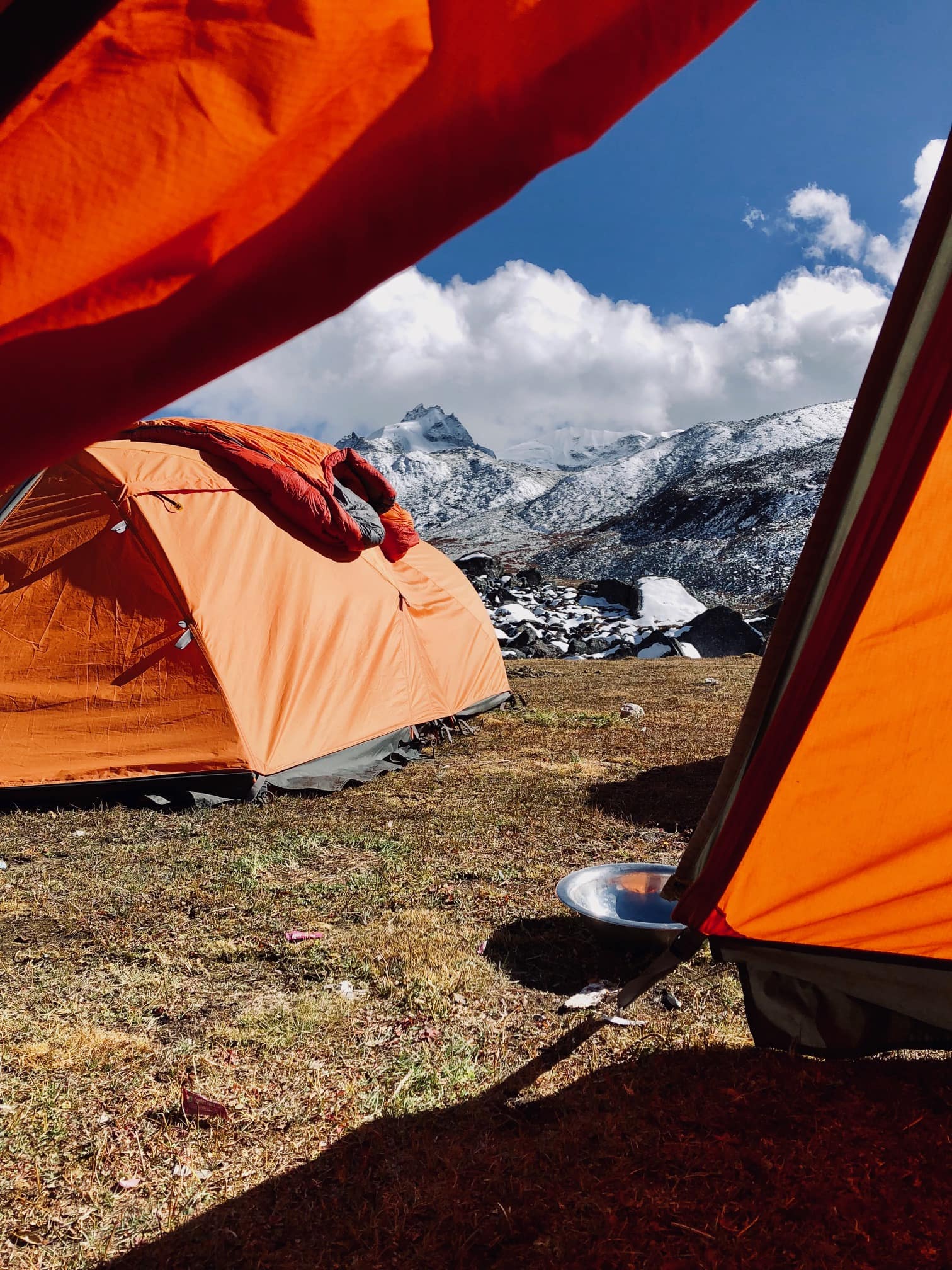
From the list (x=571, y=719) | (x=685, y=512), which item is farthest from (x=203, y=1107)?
(x=685, y=512)

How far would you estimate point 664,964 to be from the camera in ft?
8.48

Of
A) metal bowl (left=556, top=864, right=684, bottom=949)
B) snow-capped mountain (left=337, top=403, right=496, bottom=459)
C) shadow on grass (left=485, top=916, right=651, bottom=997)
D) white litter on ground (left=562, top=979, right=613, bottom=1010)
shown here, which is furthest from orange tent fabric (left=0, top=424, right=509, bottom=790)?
snow-capped mountain (left=337, top=403, right=496, bottom=459)

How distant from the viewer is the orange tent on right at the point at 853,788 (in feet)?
7.14

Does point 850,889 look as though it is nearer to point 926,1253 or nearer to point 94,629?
point 926,1253

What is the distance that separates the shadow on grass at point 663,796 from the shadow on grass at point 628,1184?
8.36 feet

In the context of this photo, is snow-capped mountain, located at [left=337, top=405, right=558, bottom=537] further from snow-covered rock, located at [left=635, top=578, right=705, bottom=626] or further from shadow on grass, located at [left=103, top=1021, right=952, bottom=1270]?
shadow on grass, located at [left=103, top=1021, right=952, bottom=1270]

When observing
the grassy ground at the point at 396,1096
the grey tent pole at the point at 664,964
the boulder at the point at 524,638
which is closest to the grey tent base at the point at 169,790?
the grassy ground at the point at 396,1096

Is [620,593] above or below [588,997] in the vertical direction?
above

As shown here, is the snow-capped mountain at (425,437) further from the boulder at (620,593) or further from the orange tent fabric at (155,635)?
the orange tent fabric at (155,635)

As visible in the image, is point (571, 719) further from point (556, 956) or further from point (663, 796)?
point (556, 956)

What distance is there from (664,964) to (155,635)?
4018 mm

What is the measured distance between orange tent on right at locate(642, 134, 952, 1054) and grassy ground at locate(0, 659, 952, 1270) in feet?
0.94

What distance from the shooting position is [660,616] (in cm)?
2128

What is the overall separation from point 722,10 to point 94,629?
5222mm
